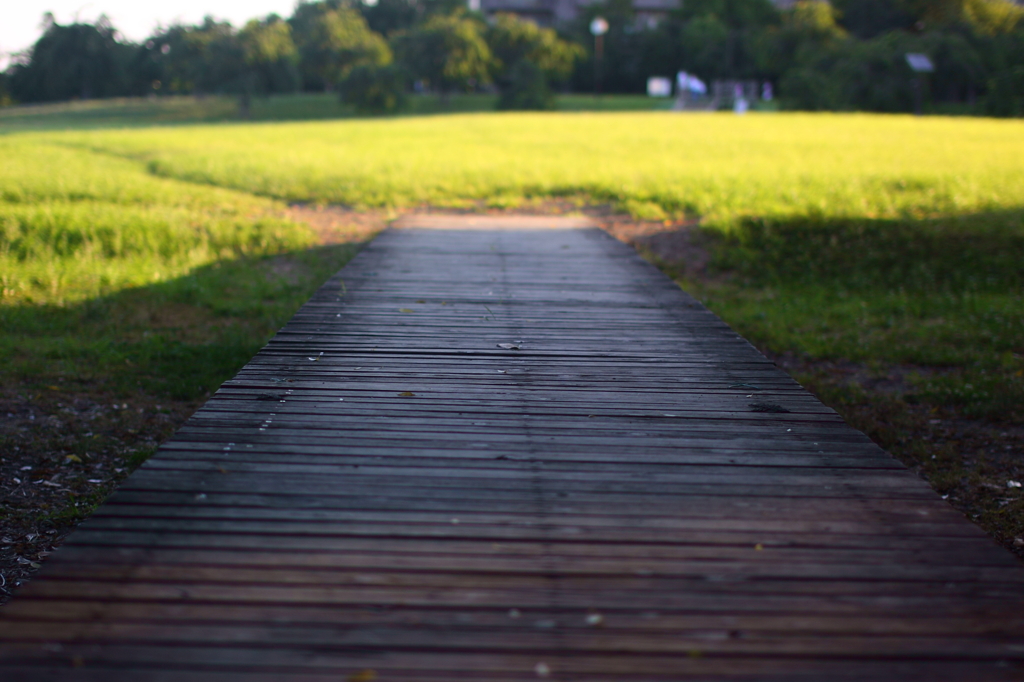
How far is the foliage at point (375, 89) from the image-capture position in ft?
155

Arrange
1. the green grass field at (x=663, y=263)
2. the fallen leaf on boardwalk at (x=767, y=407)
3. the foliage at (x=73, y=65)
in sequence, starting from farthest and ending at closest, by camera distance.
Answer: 1. the foliage at (x=73, y=65)
2. the green grass field at (x=663, y=263)
3. the fallen leaf on boardwalk at (x=767, y=407)

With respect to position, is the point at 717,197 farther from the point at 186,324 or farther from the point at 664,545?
the point at 664,545

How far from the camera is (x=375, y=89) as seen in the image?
47.1 m

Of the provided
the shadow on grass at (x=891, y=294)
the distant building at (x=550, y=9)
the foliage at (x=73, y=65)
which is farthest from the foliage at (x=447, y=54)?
the shadow on grass at (x=891, y=294)

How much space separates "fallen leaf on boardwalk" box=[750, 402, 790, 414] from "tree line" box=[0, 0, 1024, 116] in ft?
152

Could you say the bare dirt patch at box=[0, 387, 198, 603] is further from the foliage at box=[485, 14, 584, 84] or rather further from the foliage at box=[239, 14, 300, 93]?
the foliage at box=[485, 14, 584, 84]

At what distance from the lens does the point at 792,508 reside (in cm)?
262

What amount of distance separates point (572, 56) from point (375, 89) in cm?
1648

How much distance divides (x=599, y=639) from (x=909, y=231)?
33.3 ft

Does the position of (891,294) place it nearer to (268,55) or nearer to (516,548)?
(516,548)

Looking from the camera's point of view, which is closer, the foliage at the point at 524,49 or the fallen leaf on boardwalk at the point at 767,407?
the fallen leaf on boardwalk at the point at 767,407

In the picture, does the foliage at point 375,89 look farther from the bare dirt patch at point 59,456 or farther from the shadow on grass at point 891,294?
the bare dirt patch at point 59,456

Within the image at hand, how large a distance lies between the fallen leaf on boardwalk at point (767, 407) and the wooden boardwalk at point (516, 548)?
29 mm

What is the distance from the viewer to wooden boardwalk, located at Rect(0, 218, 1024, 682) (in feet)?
6.21
